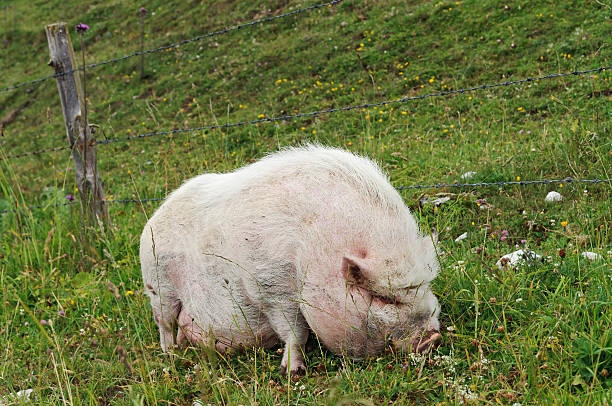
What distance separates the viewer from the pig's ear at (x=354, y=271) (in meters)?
2.50

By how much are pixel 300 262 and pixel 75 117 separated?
319 centimetres

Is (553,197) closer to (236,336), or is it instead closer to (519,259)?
(519,259)

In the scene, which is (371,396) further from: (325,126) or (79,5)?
(79,5)

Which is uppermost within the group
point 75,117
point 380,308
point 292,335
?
point 75,117

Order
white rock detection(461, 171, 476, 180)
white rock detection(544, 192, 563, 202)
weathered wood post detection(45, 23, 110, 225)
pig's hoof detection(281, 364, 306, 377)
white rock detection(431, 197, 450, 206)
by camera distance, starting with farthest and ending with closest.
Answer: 1. weathered wood post detection(45, 23, 110, 225)
2. white rock detection(461, 171, 476, 180)
3. white rock detection(431, 197, 450, 206)
4. white rock detection(544, 192, 563, 202)
5. pig's hoof detection(281, 364, 306, 377)

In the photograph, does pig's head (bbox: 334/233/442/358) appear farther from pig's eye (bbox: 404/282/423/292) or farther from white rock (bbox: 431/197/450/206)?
white rock (bbox: 431/197/450/206)

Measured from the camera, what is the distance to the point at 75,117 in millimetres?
4973

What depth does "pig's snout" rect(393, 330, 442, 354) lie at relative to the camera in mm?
2580

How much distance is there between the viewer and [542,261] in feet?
10.4

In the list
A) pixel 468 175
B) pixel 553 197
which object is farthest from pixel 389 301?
pixel 468 175

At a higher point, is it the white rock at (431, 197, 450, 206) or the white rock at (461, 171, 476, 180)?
the white rock at (461, 171, 476, 180)

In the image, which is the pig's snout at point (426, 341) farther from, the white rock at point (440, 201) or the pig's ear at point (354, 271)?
the white rock at point (440, 201)

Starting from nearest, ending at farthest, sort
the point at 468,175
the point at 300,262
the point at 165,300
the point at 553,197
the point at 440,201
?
the point at 300,262, the point at 165,300, the point at 553,197, the point at 440,201, the point at 468,175

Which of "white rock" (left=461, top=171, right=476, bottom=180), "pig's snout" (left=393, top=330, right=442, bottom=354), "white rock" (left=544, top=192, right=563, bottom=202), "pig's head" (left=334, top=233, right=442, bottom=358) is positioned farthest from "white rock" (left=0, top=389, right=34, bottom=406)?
"white rock" (left=544, top=192, right=563, bottom=202)
